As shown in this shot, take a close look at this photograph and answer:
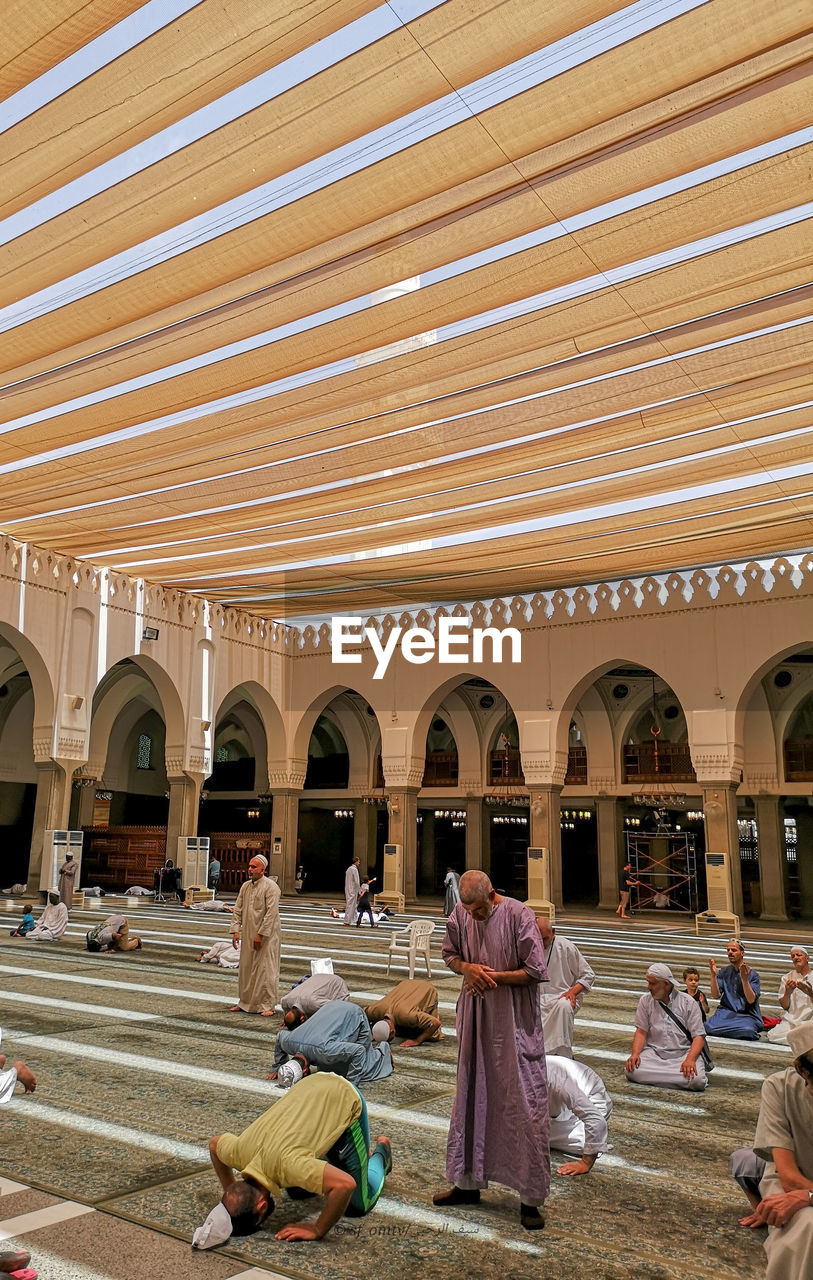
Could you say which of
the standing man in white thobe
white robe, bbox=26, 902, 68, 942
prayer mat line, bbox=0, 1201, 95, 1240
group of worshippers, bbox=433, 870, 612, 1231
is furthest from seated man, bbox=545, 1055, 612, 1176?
the standing man in white thobe

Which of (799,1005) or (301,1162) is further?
(799,1005)

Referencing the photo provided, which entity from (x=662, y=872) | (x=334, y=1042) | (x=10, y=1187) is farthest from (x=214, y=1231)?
(x=662, y=872)

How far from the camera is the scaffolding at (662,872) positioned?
19.7 m

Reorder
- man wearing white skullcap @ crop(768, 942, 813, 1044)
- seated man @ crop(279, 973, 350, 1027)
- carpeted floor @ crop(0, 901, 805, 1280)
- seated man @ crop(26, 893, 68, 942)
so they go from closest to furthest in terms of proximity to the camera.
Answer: carpeted floor @ crop(0, 901, 805, 1280) → seated man @ crop(279, 973, 350, 1027) → man wearing white skullcap @ crop(768, 942, 813, 1044) → seated man @ crop(26, 893, 68, 942)

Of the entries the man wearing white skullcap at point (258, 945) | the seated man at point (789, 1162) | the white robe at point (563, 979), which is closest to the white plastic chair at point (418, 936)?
the man wearing white skullcap at point (258, 945)

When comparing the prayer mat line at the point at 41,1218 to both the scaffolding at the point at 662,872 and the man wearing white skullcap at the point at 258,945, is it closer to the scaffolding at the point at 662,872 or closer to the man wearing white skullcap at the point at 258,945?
the man wearing white skullcap at the point at 258,945

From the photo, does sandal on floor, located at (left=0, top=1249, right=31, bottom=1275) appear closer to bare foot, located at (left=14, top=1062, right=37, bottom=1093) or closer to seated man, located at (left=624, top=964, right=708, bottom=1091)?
bare foot, located at (left=14, top=1062, right=37, bottom=1093)

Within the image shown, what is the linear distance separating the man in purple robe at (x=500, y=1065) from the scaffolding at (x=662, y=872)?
16433mm

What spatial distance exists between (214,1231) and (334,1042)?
1657mm

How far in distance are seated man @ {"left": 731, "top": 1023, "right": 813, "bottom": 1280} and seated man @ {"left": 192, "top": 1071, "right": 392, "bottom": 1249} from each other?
1.27 metres

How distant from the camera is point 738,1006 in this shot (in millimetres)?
6816

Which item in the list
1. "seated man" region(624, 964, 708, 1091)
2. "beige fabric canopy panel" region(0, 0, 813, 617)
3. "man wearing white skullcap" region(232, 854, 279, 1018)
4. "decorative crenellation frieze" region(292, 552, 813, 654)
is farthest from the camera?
"decorative crenellation frieze" region(292, 552, 813, 654)

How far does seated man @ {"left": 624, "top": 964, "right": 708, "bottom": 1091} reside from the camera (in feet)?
16.8

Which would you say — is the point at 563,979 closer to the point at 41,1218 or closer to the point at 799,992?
the point at 799,992
